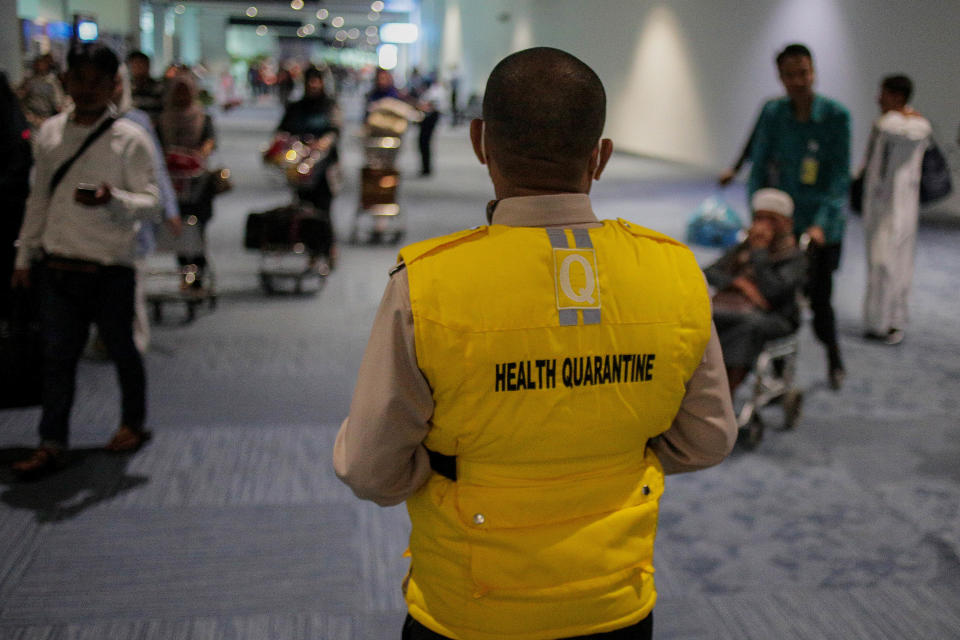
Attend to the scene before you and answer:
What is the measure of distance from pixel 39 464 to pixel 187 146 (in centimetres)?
295

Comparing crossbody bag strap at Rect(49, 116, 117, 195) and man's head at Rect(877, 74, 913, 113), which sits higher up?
man's head at Rect(877, 74, 913, 113)

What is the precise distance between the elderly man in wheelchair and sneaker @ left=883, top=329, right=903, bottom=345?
1.96 meters

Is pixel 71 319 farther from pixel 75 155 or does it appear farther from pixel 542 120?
pixel 542 120

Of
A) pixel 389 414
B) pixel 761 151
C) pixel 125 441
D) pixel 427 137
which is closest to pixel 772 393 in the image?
pixel 761 151

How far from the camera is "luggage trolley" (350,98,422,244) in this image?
8.86 m

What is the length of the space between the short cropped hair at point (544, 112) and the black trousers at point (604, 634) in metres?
0.65

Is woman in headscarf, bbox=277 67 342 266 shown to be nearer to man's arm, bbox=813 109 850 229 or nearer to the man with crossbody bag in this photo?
the man with crossbody bag

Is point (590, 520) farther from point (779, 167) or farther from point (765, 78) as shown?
point (765, 78)

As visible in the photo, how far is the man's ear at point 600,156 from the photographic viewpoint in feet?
4.45

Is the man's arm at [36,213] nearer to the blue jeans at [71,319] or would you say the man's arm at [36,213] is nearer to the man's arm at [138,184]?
the blue jeans at [71,319]

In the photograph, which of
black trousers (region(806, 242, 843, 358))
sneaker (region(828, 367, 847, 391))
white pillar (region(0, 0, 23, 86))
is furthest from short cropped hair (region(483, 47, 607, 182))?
white pillar (region(0, 0, 23, 86))

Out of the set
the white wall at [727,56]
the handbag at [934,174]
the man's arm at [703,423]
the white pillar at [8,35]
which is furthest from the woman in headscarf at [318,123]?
the white wall at [727,56]

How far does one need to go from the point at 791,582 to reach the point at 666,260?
84.3 inches

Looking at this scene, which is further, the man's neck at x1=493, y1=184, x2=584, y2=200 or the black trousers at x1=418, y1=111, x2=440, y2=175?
the black trousers at x1=418, y1=111, x2=440, y2=175
